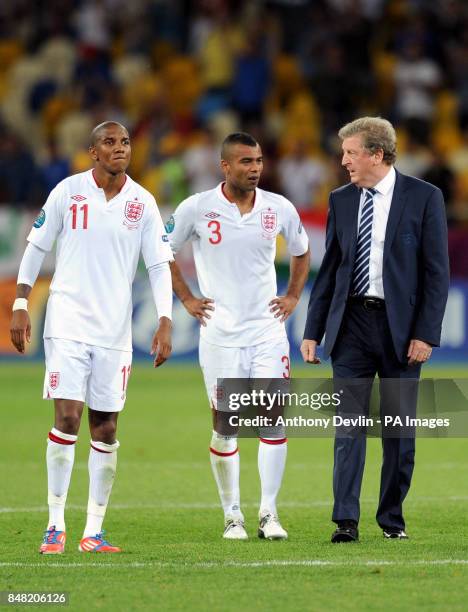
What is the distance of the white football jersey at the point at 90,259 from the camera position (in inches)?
323

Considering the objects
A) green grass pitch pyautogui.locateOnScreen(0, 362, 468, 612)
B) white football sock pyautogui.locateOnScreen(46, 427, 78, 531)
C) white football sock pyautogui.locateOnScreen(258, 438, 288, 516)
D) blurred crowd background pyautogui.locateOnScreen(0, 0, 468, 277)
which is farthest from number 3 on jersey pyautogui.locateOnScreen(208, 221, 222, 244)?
blurred crowd background pyautogui.locateOnScreen(0, 0, 468, 277)

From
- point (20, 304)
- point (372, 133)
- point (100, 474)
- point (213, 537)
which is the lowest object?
point (213, 537)

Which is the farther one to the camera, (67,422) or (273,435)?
(273,435)

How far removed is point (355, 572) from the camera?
7.23 metres

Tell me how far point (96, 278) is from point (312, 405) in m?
1.55

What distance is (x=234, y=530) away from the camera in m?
8.66

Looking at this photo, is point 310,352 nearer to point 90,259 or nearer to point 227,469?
point 227,469

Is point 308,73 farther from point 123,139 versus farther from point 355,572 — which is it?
point 355,572

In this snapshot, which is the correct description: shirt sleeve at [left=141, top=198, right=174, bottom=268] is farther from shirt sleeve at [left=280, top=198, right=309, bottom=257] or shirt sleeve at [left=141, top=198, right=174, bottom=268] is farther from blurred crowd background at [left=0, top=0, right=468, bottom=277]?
blurred crowd background at [left=0, top=0, right=468, bottom=277]

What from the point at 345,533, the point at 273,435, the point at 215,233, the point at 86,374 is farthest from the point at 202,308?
the point at 345,533

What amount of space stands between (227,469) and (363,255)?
5.15ft

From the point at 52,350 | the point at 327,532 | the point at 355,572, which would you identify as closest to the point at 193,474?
the point at 327,532

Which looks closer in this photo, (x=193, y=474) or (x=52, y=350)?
(x=52, y=350)

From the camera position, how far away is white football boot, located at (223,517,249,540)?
8609 millimetres
